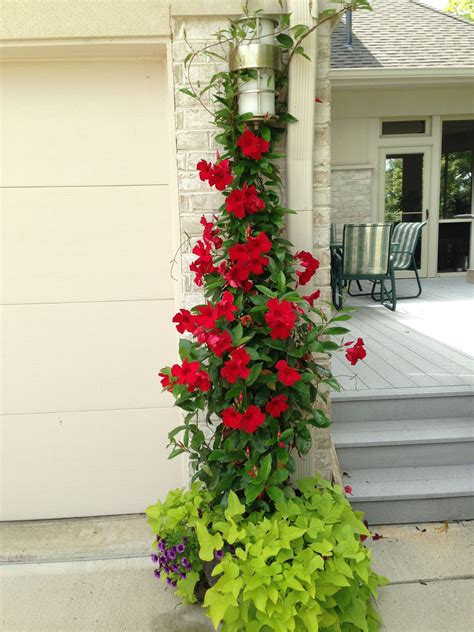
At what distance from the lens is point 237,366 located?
177 cm

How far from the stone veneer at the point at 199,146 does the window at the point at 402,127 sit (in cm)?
575

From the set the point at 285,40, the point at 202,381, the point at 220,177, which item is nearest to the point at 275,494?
the point at 202,381

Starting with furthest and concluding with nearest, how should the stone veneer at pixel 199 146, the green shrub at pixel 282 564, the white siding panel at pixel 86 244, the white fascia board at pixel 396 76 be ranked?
the white fascia board at pixel 396 76
the white siding panel at pixel 86 244
the stone veneer at pixel 199 146
the green shrub at pixel 282 564

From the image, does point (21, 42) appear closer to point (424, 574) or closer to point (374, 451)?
point (374, 451)

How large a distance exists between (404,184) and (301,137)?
19.5ft

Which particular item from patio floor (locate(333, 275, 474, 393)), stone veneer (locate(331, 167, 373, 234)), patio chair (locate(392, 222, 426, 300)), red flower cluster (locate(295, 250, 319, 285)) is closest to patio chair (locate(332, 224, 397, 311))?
patio floor (locate(333, 275, 474, 393))

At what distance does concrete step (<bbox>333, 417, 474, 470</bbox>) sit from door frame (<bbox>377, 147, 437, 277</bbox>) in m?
5.28

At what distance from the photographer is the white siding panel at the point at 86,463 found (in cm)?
263

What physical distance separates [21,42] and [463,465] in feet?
8.96

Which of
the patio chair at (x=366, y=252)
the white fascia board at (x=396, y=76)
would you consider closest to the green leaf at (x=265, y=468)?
the patio chair at (x=366, y=252)

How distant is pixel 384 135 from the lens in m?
7.55

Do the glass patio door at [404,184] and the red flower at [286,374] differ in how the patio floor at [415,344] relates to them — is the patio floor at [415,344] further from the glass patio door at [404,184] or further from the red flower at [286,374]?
the glass patio door at [404,184]

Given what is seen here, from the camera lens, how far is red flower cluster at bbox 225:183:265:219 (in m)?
1.96

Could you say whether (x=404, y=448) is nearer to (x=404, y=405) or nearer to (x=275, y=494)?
(x=404, y=405)
